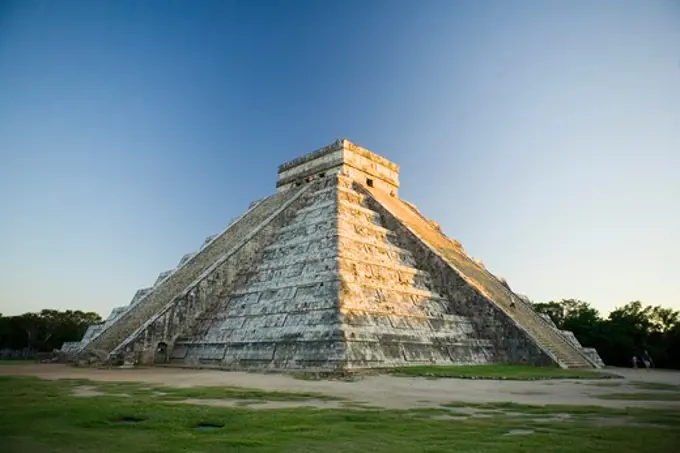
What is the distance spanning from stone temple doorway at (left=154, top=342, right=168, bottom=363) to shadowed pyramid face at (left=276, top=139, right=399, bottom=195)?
41.3ft

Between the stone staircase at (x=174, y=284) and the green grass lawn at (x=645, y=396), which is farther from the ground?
the stone staircase at (x=174, y=284)

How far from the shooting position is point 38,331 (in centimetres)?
4647

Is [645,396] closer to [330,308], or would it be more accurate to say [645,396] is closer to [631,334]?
[330,308]

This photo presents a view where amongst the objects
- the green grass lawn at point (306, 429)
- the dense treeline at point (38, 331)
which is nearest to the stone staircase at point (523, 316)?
the green grass lawn at point (306, 429)

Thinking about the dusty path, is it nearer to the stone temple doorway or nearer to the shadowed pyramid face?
the stone temple doorway

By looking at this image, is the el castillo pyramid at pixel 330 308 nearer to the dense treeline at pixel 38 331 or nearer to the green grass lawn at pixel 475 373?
Result: the green grass lawn at pixel 475 373

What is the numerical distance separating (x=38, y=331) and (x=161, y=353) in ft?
127

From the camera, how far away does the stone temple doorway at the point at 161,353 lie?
16.4 metres

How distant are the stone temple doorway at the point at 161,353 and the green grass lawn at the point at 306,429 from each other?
975 cm

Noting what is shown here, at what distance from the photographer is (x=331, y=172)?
26.1 meters

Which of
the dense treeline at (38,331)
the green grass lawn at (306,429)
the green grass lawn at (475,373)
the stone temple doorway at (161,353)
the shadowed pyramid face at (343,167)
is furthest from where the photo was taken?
the dense treeline at (38,331)

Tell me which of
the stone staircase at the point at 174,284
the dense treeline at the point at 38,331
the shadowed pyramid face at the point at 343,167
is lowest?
the dense treeline at the point at 38,331

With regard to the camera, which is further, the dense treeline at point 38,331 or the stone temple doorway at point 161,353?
the dense treeline at point 38,331

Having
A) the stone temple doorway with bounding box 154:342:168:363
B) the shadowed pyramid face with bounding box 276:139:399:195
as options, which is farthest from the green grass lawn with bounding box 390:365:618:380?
the shadowed pyramid face with bounding box 276:139:399:195
